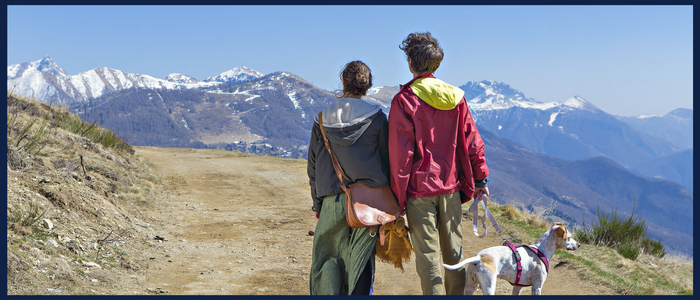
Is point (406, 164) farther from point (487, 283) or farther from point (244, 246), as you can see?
point (244, 246)

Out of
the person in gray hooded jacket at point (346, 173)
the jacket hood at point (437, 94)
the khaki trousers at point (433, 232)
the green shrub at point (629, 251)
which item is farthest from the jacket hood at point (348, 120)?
the green shrub at point (629, 251)

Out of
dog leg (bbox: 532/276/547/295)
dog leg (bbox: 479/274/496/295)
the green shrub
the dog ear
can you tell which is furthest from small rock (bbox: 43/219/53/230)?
the green shrub

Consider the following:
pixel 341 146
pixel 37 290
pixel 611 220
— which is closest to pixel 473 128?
pixel 341 146

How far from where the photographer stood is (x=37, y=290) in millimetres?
4277

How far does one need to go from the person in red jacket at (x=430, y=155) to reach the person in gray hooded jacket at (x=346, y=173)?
11 centimetres

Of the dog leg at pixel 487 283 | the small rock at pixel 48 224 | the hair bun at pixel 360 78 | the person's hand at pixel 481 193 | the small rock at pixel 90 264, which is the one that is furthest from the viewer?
the small rock at pixel 48 224

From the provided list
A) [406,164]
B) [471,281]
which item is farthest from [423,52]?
[471,281]

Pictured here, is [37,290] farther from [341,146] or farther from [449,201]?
[449,201]

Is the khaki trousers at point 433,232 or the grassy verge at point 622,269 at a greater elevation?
the khaki trousers at point 433,232

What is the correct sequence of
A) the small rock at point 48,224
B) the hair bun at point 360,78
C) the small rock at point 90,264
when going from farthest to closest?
the small rock at point 48,224, the small rock at point 90,264, the hair bun at point 360,78

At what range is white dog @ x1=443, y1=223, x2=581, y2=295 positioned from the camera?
3.51 m

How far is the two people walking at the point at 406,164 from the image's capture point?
10.1ft

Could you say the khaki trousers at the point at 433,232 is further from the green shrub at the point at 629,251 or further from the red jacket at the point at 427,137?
the green shrub at the point at 629,251

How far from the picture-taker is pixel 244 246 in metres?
6.95
